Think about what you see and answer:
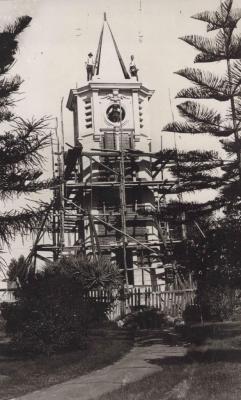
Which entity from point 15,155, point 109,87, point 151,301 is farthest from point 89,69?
point 15,155

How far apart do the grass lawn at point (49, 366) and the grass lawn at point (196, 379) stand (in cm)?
145

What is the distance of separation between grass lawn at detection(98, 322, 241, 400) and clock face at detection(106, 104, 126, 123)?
20.3 metres

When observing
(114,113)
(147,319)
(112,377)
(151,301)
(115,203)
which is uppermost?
(114,113)

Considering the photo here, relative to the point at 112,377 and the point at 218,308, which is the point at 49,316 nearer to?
the point at 112,377

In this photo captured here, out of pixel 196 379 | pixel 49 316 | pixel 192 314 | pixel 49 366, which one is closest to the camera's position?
pixel 196 379

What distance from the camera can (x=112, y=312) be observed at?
20.6m

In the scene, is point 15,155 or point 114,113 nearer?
point 15,155

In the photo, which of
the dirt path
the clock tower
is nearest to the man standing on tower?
the clock tower

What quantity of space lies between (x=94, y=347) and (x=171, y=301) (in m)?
7.55

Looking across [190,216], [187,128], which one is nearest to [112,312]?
[190,216]

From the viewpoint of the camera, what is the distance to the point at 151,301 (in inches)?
813

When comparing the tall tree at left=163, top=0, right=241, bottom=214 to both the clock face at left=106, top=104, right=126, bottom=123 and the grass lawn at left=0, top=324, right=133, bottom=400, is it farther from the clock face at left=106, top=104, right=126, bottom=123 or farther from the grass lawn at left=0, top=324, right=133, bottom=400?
the clock face at left=106, top=104, right=126, bottom=123

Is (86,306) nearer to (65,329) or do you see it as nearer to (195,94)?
(65,329)

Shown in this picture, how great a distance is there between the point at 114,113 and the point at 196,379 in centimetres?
2392
